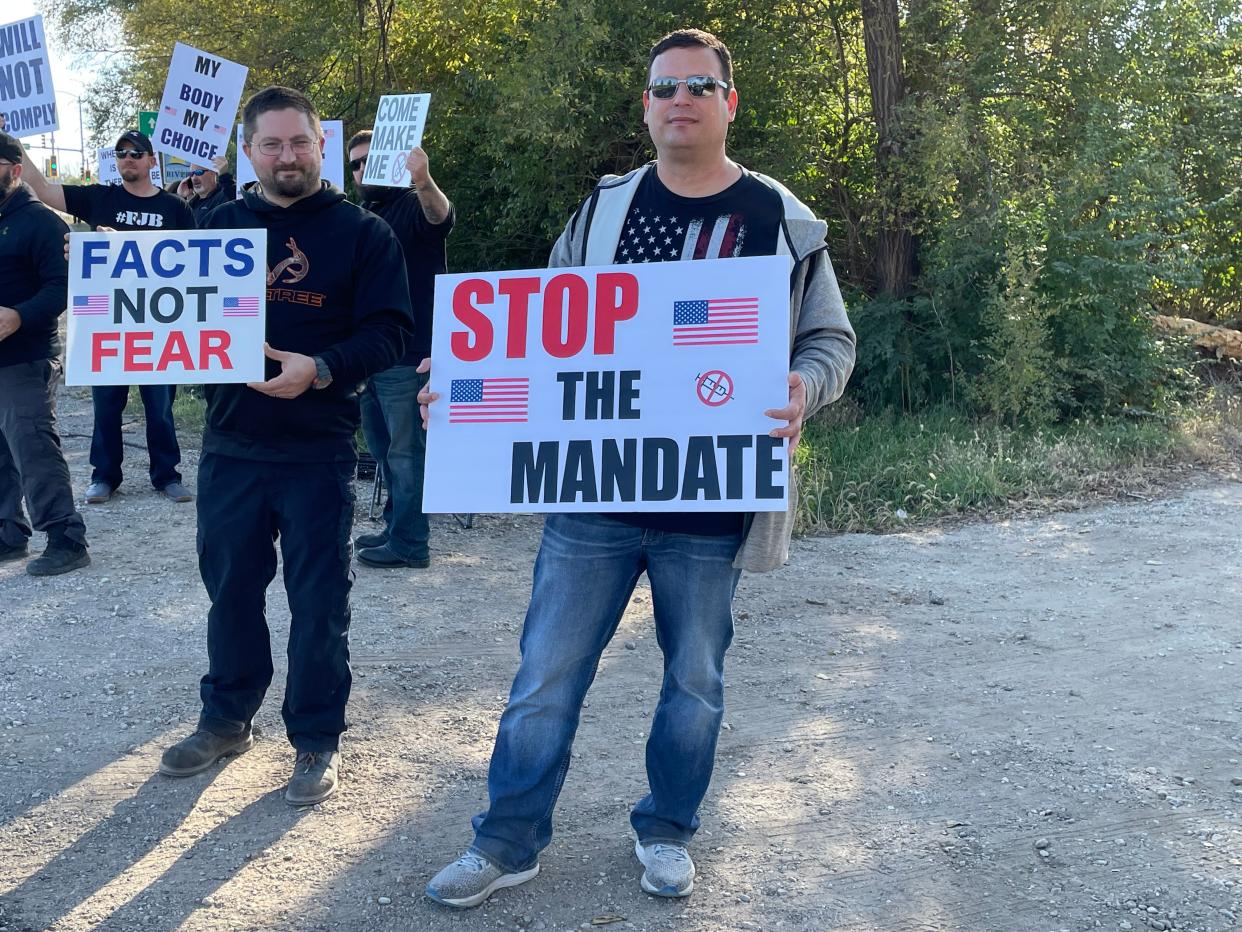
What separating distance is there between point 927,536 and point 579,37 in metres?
5.49

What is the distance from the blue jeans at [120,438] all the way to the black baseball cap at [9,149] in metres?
1.87

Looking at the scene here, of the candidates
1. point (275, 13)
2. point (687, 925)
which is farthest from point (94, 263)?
point (275, 13)

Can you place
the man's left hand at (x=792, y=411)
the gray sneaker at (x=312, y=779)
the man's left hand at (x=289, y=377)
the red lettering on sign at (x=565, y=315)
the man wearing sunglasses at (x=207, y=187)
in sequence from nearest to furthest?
the man's left hand at (x=792, y=411), the red lettering on sign at (x=565, y=315), the man's left hand at (x=289, y=377), the gray sneaker at (x=312, y=779), the man wearing sunglasses at (x=207, y=187)

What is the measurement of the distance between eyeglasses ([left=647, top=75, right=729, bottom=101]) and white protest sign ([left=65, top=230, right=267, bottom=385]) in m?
1.39

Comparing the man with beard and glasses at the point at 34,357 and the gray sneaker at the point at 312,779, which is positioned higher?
the man with beard and glasses at the point at 34,357

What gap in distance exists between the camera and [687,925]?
338 cm

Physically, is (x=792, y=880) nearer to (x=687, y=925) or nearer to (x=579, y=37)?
(x=687, y=925)

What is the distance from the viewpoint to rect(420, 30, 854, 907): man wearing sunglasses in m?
3.29

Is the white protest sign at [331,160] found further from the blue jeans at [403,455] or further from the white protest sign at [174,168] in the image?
the white protest sign at [174,168]

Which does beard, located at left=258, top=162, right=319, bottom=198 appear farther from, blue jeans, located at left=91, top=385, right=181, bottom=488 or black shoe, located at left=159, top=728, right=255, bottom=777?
blue jeans, located at left=91, top=385, right=181, bottom=488

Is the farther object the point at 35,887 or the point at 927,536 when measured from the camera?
the point at 927,536

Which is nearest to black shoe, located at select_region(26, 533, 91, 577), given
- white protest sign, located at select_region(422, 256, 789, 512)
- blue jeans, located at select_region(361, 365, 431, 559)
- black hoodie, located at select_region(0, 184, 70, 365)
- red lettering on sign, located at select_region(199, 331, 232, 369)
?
black hoodie, located at select_region(0, 184, 70, 365)

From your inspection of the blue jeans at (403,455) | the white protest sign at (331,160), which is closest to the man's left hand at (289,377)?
the blue jeans at (403,455)

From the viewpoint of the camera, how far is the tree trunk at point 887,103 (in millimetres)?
11367
